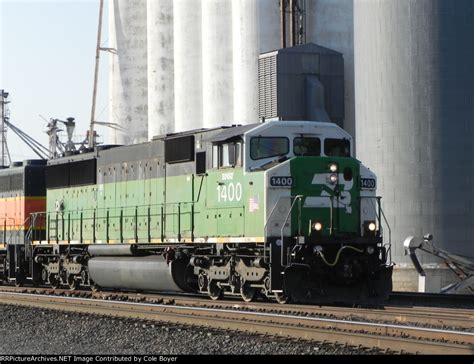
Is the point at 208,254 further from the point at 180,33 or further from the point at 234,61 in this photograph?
the point at 180,33

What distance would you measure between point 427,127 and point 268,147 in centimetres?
945

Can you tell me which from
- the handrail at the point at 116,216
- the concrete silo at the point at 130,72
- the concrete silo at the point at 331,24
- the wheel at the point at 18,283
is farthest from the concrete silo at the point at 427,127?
the concrete silo at the point at 130,72

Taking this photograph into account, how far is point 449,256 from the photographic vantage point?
25.1m

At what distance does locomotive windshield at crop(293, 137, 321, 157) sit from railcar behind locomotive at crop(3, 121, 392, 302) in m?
0.02

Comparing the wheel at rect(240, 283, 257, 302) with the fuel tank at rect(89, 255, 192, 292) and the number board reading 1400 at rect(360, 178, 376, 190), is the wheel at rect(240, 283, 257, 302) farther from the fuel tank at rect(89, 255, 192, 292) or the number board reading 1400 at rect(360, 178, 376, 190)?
the number board reading 1400 at rect(360, 178, 376, 190)

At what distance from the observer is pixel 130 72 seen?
160 feet

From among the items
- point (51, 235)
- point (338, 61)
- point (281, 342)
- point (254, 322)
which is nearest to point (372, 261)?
point (254, 322)

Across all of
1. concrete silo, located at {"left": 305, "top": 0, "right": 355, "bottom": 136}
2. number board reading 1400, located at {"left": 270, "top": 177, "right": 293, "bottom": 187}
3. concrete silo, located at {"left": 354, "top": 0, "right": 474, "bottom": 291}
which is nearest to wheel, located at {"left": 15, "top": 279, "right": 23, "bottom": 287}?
concrete silo, located at {"left": 354, "top": 0, "right": 474, "bottom": 291}

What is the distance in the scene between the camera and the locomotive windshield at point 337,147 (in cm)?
A: 1770

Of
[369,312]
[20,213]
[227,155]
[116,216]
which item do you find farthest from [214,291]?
[20,213]

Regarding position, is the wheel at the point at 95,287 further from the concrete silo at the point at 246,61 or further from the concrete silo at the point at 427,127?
the concrete silo at the point at 246,61

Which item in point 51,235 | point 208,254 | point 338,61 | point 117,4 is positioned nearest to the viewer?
point 208,254

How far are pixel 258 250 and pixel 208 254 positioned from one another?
6.12ft

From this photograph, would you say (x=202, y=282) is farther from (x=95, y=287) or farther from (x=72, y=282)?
A: (x=72, y=282)
